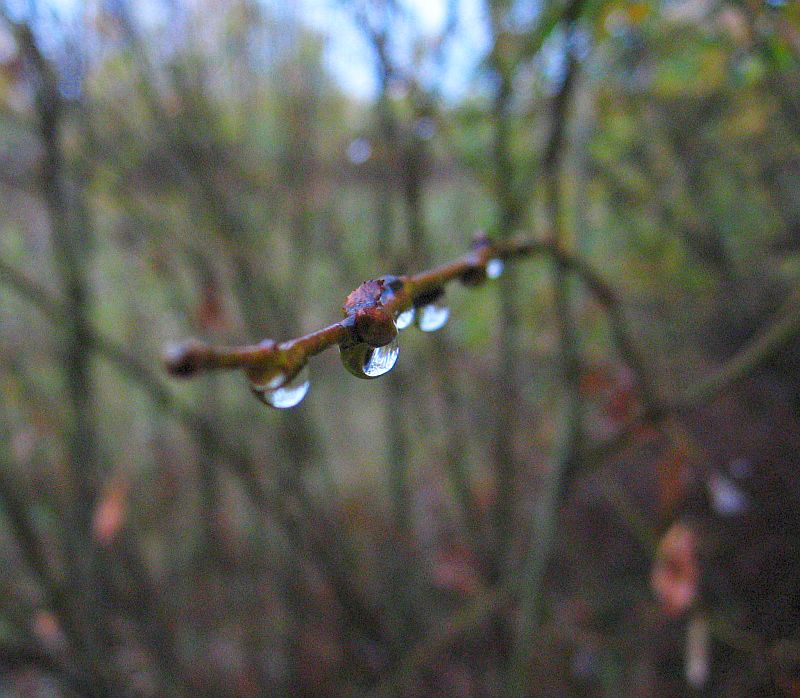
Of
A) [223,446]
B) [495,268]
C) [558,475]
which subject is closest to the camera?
[495,268]

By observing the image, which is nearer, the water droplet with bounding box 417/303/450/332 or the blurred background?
the water droplet with bounding box 417/303/450/332

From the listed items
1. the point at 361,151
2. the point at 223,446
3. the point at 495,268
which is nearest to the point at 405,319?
the point at 495,268

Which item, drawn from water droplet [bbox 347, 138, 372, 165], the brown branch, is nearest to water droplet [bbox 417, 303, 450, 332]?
the brown branch

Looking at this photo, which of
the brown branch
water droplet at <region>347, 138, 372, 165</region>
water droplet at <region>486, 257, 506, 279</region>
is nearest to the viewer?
the brown branch

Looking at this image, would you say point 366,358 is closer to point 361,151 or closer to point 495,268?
point 495,268

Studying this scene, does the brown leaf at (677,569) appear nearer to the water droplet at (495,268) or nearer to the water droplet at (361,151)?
the water droplet at (495,268)

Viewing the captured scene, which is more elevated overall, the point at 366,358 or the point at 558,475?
the point at 558,475

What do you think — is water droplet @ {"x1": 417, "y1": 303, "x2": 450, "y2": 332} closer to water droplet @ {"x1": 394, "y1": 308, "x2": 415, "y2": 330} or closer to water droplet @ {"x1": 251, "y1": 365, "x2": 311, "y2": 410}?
water droplet @ {"x1": 394, "y1": 308, "x2": 415, "y2": 330}
